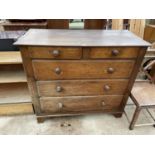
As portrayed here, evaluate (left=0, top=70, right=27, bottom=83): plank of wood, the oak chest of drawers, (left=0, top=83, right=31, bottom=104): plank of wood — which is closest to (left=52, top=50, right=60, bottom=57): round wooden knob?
the oak chest of drawers

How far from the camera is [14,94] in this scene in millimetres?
1721

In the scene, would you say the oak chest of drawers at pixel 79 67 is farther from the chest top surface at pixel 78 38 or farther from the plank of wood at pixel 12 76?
the plank of wood at pixel 12 76

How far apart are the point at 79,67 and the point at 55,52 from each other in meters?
0.26

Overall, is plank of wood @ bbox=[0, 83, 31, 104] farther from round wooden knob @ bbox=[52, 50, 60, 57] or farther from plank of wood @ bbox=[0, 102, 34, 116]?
round wooden knob @ bbox=[52, 50, 60, 57]

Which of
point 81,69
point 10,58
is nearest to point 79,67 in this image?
point 81,69

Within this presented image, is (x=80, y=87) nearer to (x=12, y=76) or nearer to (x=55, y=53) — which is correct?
(x=55, y=53)

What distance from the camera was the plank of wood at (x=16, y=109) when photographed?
163 centimetres

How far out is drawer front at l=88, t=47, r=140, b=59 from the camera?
1162 millimetres

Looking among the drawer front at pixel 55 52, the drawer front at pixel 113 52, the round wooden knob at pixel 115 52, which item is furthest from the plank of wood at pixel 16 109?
the round wooden knob at pixel 115 52

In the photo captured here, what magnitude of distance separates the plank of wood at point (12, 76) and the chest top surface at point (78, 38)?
18.8 inches

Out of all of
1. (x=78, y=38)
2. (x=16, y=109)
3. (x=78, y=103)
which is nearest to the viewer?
(x=78, y=38)

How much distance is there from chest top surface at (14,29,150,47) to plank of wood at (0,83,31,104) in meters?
0.75
